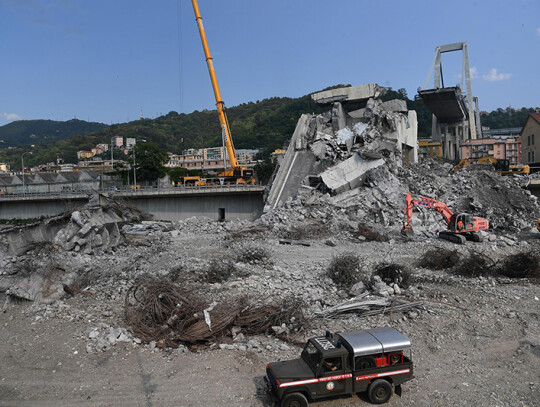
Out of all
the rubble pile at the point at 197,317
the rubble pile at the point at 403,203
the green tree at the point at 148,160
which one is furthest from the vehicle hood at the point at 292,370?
the green tree at the point at 148,160

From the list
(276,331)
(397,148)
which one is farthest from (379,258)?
(397,148)

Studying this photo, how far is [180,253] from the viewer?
1603cm

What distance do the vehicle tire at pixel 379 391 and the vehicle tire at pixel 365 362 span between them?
0.25 m

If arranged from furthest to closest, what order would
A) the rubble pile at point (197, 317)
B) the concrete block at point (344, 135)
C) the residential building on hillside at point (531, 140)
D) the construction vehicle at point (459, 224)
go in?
the residential building on hillside at point (531, 140)
the concrete block at point (344, 135)
the construction vehicle at point (459, 224)
the rubble pile at point (197, 317)

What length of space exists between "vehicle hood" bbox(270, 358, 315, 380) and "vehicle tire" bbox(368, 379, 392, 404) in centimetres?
91

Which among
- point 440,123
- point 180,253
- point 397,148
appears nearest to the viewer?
point 180,253

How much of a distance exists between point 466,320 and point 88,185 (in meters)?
46.8

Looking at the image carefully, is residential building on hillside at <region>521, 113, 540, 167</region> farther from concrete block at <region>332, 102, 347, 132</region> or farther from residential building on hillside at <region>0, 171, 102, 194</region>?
residential building on hillside at <region>0, 171, 102, 194</region>

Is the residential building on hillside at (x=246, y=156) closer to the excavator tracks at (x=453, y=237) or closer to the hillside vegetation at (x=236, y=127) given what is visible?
the hillside vegetation at (x=236, y=127)

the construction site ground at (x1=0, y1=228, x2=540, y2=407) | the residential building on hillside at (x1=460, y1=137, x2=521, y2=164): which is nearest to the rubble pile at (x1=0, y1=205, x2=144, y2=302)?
the construction site ground at (x1=0, y1=228, x2=540, y2=407)

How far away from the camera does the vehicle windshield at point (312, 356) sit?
534 cm

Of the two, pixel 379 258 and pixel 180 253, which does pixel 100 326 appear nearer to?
pixel 180 253

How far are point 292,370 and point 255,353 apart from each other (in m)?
1.88

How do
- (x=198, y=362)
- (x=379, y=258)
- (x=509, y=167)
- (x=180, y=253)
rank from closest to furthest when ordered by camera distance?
(x=198, y=362)
(x=379, y=258)
(x=180, y=253)
(x=509, y=167)
